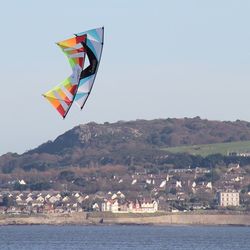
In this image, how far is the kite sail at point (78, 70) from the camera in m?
36.0

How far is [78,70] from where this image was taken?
36.2 m

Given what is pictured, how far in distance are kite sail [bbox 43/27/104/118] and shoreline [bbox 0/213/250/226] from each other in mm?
148169

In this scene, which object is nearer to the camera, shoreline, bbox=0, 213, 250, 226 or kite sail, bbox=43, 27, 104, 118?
kite sail, bbox=43, 27, 104, 118

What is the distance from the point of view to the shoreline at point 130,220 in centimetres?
18662

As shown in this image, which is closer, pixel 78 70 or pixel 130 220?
pixel 78 70

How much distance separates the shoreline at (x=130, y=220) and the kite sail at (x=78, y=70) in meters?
148

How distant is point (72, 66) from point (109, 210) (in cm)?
15962

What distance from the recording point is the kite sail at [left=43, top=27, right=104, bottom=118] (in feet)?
118

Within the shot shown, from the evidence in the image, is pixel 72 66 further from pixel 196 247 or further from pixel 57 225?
pixel 57 225

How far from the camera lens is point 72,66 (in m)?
36.2

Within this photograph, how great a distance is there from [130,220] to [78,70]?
15395cm

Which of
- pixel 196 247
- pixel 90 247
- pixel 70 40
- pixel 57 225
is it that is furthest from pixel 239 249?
pixel 57 225

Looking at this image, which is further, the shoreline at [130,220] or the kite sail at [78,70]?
the shoreline at [130,220]

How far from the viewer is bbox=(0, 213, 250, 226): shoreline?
18662cm
